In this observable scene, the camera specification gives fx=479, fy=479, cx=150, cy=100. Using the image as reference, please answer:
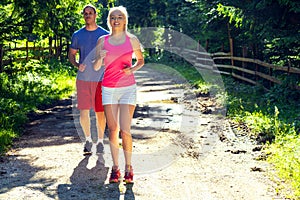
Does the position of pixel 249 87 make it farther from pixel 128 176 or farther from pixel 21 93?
pixel 128 176

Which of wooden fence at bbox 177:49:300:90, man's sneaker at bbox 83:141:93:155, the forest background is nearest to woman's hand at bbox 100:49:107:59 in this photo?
man's sneaker at bbox 83:141:93:155

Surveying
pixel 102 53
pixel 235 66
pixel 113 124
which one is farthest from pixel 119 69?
pixel 235 66

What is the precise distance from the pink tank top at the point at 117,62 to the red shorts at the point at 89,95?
1.29 meters

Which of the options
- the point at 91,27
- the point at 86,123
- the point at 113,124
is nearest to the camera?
the point at 113,124

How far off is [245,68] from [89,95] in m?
11.6

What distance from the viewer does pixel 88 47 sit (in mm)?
6750

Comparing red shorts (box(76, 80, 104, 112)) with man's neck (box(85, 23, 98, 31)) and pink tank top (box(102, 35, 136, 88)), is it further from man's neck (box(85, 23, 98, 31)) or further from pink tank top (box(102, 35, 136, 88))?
pink tank top (box(102, 35, 136, 88))

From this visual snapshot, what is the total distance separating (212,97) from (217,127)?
5.04m

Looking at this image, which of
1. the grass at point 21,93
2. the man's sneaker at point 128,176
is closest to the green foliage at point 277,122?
the man's sneaker at point 128,176

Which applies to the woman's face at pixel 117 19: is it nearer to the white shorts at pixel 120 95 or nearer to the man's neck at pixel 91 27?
the white shorts at pixel 120 95

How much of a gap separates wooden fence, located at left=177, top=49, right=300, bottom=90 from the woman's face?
6.57 meters

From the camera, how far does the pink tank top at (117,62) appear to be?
554cm

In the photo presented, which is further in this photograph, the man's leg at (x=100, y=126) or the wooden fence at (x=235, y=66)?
the wooden fence at (x=235, y=66)

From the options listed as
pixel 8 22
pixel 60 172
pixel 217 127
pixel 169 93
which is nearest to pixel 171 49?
pixel 169 93
